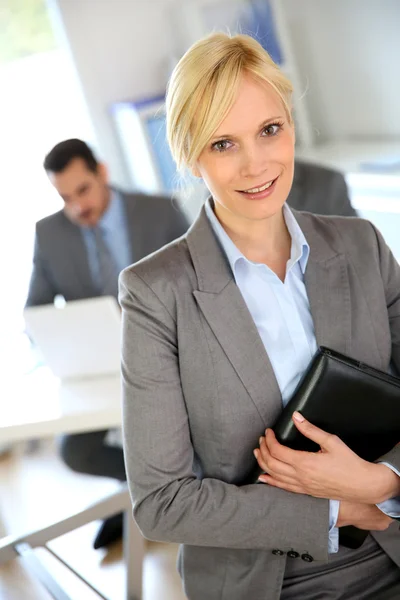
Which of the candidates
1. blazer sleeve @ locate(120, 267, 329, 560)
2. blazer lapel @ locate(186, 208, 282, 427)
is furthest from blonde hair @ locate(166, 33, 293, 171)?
blazer sleeve @ locate(120, 267, 329, 560)

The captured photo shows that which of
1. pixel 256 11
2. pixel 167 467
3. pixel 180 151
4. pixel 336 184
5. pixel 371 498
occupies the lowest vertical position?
pixel 371 498

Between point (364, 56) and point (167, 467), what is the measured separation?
4.55 feet

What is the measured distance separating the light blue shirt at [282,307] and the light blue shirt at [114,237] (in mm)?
1200

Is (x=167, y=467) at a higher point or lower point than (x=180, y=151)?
lower

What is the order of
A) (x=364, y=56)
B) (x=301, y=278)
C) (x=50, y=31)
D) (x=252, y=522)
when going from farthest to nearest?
(x=50, y=31) → (x=364, y=56) → (x=301, y=278) → (x=252, y=522)

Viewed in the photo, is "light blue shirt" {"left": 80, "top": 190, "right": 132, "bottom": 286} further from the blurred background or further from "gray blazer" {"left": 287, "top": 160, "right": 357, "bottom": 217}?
"gray blazer" {"left": 287, "top": 160, "right": 357, "bottom": 217}

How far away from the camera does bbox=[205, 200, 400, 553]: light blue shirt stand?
120 cm

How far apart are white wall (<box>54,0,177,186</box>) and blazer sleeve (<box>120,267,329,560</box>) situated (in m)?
1.52

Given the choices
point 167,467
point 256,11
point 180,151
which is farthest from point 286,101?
point 256,11

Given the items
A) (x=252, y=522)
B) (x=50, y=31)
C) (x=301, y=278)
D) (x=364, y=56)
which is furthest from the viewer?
(x=50, y=31)

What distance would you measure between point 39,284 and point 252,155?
1.61 metres

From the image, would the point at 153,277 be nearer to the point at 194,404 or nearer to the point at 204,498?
the point at 194,404

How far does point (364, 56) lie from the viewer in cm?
202

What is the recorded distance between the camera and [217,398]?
1.16 meters
